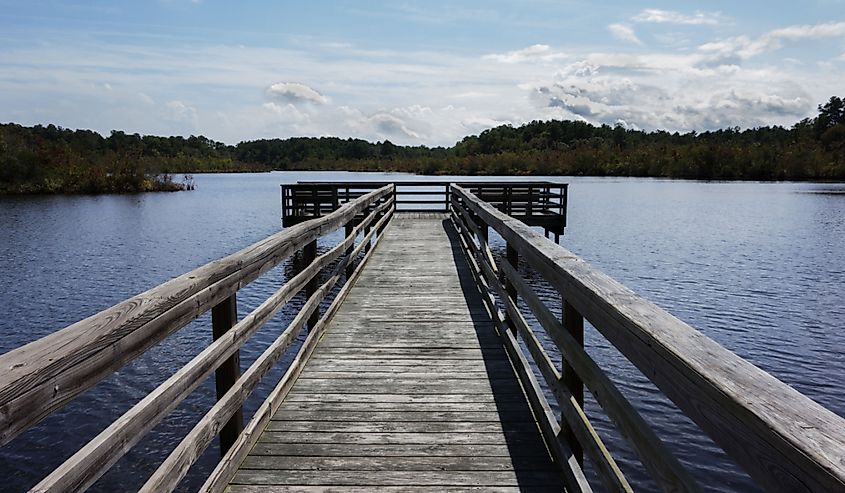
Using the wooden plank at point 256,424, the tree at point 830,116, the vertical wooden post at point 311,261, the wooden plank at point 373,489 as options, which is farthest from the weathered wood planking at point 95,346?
the tree at point 830,116

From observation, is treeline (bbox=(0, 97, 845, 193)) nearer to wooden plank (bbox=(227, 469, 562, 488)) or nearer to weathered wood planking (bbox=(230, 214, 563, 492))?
weathered wood planking (bbox=(230, 214, 563, 492))

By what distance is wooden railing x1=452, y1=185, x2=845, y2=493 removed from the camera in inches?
47.4

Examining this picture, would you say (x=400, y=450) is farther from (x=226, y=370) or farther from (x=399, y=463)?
(x=226, y=370)

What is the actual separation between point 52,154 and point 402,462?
50916mm

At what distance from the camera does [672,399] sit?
1.77m

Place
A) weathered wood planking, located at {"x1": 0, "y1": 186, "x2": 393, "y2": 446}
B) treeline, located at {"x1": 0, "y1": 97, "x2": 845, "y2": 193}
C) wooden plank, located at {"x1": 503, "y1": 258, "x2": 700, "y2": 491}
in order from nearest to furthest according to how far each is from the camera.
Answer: weathered wood planking, located at {"x1": 0, "y1": 186, "x2": 393, "y2": 446} → wooden plank, located at {"x1": 503, "y1": 258, "x2": 700, "y2": 491} → treeline, located at {"x1": 0, "y1": 97, "x2": 845, "y2": 193}

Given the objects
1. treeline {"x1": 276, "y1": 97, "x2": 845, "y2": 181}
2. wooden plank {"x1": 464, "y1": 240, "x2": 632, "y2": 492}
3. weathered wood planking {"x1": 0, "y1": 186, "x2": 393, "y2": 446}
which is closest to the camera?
weathered wood planking {"x1": 0, "y1": 186, "x2": 393, "y2": 446}

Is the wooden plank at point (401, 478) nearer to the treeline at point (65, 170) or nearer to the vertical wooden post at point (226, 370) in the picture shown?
the vertical wooden post at point (226, 370)

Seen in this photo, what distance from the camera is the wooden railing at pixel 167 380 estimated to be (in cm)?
150

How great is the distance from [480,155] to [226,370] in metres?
97.9

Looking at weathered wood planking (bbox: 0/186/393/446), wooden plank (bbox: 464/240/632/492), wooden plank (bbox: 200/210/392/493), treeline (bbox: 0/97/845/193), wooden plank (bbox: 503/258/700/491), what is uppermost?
treeline (bbox: 0/97/845/193)

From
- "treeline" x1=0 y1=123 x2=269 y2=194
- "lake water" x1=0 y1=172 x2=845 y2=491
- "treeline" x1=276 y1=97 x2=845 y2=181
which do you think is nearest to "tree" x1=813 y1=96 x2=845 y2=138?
"treeline" x1=276 y1=97 x2=845 y2=181

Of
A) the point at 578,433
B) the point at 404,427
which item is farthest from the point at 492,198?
the point at 578,433

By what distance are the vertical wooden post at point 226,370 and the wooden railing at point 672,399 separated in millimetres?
1605
